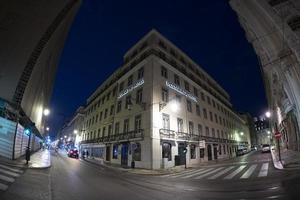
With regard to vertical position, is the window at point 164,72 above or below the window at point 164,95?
above

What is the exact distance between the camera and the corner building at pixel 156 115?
2173 centimetres

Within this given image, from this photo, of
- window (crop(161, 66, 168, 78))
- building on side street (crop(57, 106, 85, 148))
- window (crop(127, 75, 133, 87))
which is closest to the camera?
window (crop(161, 66, 168, 78))

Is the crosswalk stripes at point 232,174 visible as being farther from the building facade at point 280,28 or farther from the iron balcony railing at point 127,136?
the iron balcony railing at point 127,136

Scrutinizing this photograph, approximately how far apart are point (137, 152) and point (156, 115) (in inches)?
201

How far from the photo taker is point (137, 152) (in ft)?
72.4

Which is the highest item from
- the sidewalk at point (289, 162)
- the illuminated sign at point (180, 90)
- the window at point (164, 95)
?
the illuminated sign at point (180, 90)

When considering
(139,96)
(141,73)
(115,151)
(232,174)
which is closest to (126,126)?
(115,151)

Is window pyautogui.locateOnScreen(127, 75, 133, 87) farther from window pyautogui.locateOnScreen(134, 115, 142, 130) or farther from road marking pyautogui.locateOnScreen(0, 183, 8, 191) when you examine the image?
road marking pyautogui.locateOnScreen(0, 183, 8, 191)

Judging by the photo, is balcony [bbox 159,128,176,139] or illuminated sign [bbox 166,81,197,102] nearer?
balcony [bbox 159,128,176,139]

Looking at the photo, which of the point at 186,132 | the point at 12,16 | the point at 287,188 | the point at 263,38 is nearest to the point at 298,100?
the point at 263,38

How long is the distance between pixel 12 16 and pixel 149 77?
47.7 feet

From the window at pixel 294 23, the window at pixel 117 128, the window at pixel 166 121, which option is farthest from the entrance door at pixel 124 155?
the window at pixel 294 23

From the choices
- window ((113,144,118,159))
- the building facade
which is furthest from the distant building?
the building facade

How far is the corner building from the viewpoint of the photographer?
Result: 2173cm
